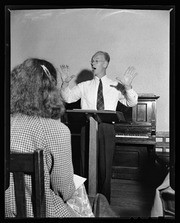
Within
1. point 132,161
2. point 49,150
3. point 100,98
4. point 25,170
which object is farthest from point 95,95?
point 25,170

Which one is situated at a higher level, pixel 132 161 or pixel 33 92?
pixel 33 92

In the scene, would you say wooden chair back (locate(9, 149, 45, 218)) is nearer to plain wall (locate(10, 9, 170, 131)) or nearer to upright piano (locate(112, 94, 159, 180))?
upright piano (locate(112, 94, 159, 180))

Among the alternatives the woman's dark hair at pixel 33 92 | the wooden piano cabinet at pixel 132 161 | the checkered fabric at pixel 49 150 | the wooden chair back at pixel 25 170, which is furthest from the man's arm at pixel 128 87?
the wooden chair back at pixel 25 170

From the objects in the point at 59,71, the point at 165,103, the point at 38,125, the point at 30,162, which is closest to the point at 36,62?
the point at 59,71

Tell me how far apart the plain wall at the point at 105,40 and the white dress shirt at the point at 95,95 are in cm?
7

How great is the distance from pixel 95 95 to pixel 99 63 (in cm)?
25

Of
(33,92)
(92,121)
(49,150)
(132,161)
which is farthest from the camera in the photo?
(132,161)

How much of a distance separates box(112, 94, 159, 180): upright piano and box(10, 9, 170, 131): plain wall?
0.24 feet

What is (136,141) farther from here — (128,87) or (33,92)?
(33,92)

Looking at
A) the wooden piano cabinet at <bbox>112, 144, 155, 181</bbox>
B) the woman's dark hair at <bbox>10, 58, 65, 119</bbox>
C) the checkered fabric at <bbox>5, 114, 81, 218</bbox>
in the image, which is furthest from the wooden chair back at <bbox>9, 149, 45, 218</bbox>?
the wooden piano cabinet at <bbox>112, 144, 155, 181</bbox>

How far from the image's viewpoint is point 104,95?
189 cm

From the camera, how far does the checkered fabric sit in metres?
1.25

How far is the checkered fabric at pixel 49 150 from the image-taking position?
1.25 metres

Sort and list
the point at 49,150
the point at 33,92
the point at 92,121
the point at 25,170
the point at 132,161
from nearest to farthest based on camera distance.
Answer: the point at 25,170 < the point at 49,150 < the point at 33,92 < the point at 92,121 < the point at 132,161
